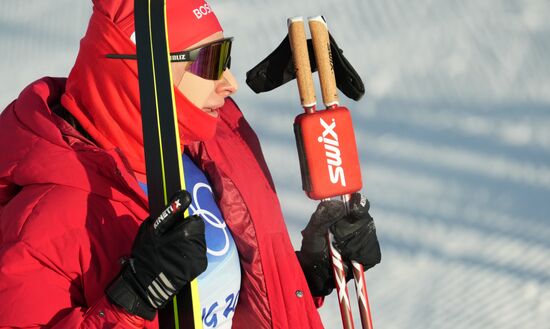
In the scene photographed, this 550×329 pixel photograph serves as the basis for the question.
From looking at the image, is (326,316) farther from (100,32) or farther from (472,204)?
(100,32)

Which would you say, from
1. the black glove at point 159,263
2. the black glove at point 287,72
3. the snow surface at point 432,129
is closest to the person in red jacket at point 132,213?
the black glove at point 159,263

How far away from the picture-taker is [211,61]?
1.96m

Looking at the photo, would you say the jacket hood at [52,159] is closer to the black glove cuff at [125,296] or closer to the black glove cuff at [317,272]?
the black glove cuff at [125,296]

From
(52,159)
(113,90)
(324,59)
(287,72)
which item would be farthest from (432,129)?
(52,159)

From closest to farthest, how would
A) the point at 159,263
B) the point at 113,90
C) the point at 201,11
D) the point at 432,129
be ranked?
the point at 159,263 → the point at 113,90 → the point at 201,11 → the point at 432,129

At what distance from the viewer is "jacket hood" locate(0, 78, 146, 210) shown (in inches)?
70.7

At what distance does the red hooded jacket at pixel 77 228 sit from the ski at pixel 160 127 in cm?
6

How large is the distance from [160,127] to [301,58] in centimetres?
38

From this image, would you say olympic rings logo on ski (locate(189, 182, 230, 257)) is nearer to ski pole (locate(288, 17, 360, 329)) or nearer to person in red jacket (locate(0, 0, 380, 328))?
person in red jacket (locate(0, 0, 380, 328))

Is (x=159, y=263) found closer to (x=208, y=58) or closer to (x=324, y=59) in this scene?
(x=208, y=58)

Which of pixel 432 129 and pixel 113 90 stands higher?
pixel 113 90

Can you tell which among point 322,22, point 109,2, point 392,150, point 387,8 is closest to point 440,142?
point 392,150

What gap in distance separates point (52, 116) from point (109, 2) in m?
0.23

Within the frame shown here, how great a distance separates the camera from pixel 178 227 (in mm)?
1711
